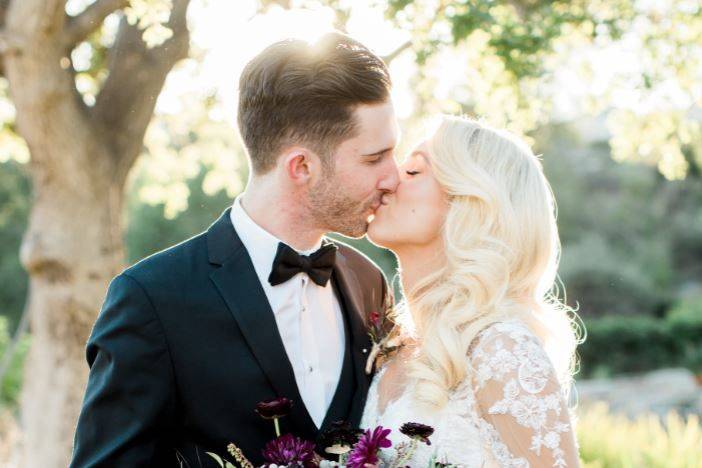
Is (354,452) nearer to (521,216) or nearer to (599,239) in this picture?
(521,216)

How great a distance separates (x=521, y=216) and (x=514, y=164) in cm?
22

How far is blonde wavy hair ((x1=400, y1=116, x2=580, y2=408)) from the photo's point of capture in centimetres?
332

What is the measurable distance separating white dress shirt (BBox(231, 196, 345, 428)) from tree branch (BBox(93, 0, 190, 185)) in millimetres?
2930

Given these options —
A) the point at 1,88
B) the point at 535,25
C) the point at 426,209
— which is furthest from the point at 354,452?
the point at 1,88

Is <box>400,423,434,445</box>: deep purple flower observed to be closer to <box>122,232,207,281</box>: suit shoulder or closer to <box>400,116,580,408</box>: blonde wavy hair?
<box>400,116,580,408</box>: blonde wavy hair

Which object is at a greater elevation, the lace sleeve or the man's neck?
the man's neck

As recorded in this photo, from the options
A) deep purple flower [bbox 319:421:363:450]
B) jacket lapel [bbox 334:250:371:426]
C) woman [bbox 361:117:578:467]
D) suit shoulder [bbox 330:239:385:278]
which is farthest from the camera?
suit shoulder [bbox 330:239:385:278]

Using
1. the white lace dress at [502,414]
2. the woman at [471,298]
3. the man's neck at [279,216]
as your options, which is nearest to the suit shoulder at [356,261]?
the woman at [471,298]

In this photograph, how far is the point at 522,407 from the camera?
294 centimetres

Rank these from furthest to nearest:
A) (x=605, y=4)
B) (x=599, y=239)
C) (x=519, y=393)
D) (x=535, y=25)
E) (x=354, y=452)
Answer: (x=599, y=239)
(x=605, y=4)
(x=535, y=25)
(x=519, y=393)
(x=354, y=452)

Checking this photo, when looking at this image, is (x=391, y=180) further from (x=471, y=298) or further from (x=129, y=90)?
(x=129, y=90)

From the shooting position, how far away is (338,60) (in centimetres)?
327

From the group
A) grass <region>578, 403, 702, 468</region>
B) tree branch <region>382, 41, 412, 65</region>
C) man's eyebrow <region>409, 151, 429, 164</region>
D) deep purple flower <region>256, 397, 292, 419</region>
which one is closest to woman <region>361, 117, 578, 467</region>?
man's eyebrow <region>409, 151, 429, 164</region>

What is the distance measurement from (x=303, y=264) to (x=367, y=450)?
1.07 metres
